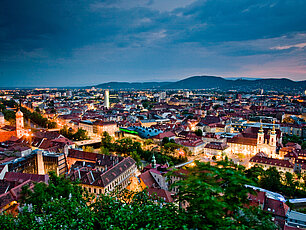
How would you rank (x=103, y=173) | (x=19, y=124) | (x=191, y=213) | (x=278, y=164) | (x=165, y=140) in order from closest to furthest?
1. (x=191, y=213)
2. (x=103, y=173)
3. (x=278, y=164)
4. (x=19, y=124)
5. (x=165, y=140)

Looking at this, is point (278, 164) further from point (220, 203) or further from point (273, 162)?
point (220, 203)

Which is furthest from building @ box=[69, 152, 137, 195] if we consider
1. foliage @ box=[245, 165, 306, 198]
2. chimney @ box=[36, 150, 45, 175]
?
foliage @ box=[245, 165, 306, 198]

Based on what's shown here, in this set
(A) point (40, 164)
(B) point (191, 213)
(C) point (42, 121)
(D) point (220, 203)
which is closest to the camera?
(D) point (220, 203)

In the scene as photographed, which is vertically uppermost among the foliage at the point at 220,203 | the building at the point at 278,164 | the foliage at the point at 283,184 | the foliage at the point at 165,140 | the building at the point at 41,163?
the foliage at the point at 220,203

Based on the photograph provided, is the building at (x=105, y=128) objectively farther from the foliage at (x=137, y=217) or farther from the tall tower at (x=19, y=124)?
the foliage at (x=137, y=217)

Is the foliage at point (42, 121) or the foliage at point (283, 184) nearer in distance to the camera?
the foliage at point (283, 184)

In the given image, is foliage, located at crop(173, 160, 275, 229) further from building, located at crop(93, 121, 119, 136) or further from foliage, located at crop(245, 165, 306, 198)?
building, located at crop(93, 121, 119, 136)

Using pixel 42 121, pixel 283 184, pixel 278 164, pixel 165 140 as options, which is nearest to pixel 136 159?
pixel 165 140

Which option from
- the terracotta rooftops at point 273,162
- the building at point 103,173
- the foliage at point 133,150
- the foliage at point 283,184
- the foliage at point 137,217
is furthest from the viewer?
the foliage at point 133,150

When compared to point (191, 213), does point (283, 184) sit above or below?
below

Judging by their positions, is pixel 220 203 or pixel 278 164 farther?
pixel 278 164

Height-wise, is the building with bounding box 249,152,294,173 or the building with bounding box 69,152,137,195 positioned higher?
the building with bounding box 69,152,137,195

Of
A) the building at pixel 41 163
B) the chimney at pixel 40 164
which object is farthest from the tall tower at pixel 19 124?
the chimney at pixel 40 164

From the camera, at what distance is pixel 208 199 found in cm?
502
